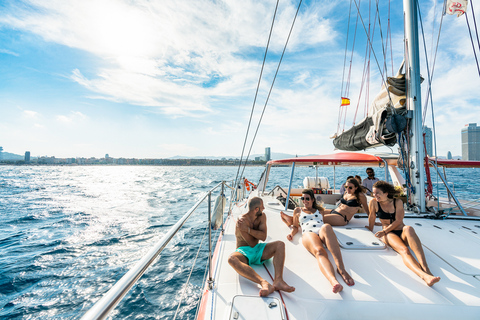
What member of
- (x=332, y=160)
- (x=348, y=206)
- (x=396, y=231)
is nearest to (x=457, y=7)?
(x=332, y=160)

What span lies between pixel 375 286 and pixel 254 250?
3.93 feet

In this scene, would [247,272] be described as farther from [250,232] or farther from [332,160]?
[332,160]

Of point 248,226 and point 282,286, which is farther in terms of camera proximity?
point 248,226

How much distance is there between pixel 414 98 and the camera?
4.31 metres

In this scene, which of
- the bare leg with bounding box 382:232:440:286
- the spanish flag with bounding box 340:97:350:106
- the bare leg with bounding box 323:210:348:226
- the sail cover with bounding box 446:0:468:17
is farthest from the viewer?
the spanish flag with bounding box 340:97:350:106

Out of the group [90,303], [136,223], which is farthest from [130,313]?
[136,223]

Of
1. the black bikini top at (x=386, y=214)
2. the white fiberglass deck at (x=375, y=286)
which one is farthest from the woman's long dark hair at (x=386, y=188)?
the white fiberglass deck at (x=375, y=286)

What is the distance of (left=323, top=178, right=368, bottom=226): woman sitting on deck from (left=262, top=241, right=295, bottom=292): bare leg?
4.89ft

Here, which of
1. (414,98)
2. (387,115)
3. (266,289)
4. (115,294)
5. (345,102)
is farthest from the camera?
(345,102)

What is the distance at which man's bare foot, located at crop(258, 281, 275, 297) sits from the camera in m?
2.12

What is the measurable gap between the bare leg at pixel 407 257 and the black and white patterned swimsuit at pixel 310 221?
803 millimetres

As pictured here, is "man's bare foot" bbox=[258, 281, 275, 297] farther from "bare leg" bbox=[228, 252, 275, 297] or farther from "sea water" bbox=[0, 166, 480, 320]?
"sea water" bbox=[0, 166, 480, 320]

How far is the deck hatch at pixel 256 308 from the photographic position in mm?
1884

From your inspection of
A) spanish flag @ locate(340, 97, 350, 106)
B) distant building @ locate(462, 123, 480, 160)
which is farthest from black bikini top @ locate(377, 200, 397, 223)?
distant building @ locate(462, 123, 480, 160)
